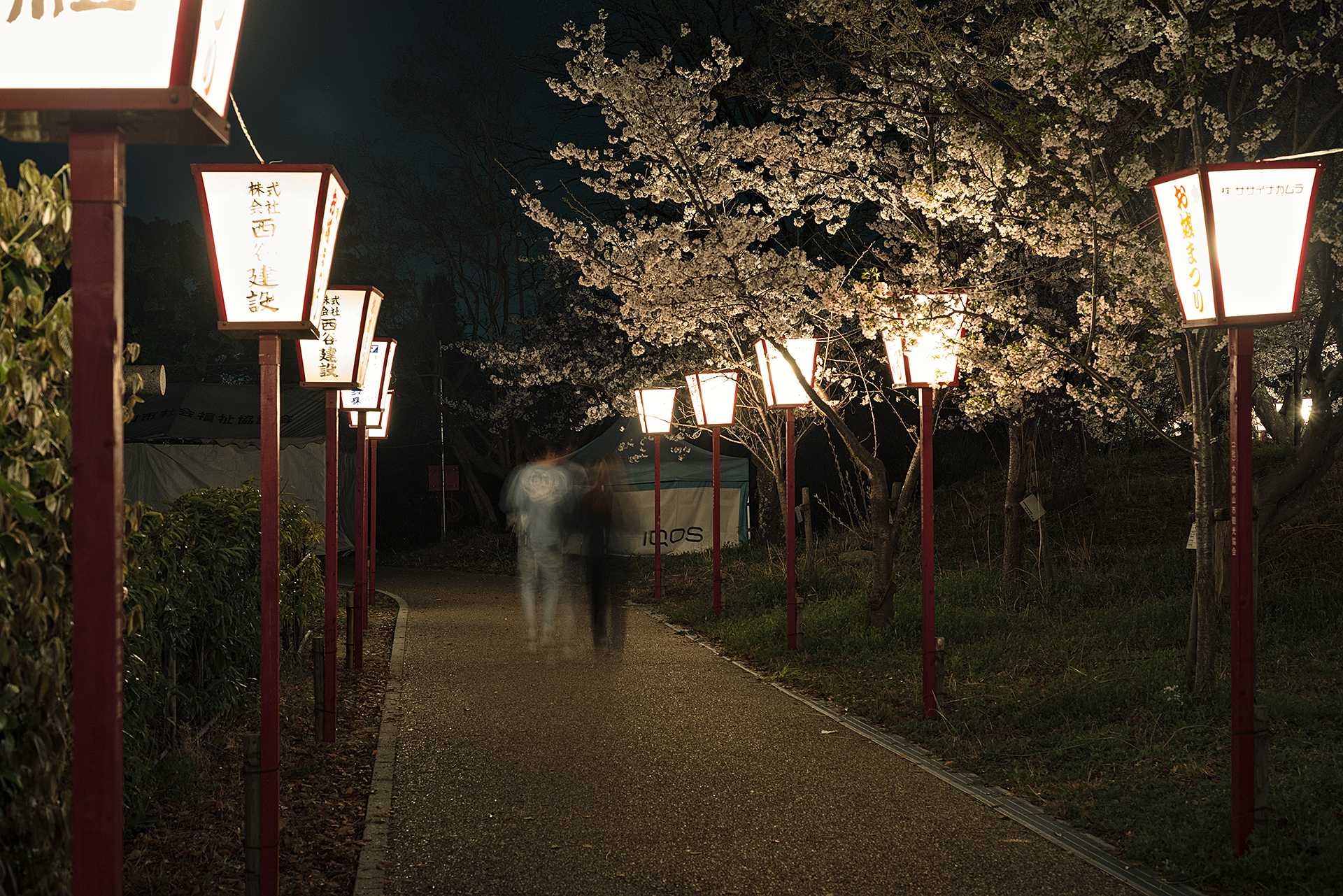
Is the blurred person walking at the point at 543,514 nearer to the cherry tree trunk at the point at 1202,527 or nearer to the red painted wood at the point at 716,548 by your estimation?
the red painted wood at the point at 716,548

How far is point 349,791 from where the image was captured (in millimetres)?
6156

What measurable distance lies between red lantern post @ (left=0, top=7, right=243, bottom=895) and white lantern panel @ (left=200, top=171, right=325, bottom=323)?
2219mm

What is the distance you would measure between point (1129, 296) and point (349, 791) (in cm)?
728

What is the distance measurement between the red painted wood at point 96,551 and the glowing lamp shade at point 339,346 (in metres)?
4.98

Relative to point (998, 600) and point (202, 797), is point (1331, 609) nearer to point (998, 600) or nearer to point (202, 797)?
point (998, 600)

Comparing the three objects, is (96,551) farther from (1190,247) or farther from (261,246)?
(1190,247)

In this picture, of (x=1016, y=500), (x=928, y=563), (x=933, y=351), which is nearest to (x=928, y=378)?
(x=933, y=351)

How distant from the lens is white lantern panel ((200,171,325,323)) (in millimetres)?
4965

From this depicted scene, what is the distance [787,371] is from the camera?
432 inches

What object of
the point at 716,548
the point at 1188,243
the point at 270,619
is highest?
the point at 1188,243

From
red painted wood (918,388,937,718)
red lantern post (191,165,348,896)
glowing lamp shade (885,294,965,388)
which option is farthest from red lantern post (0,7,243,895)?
glowing lamp shade (885,294,965,388)

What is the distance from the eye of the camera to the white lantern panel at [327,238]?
16.9 ft

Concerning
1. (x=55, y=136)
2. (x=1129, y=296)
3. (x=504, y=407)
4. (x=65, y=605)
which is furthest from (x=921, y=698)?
(x=504, y=407)

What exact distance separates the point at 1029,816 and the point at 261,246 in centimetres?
498
